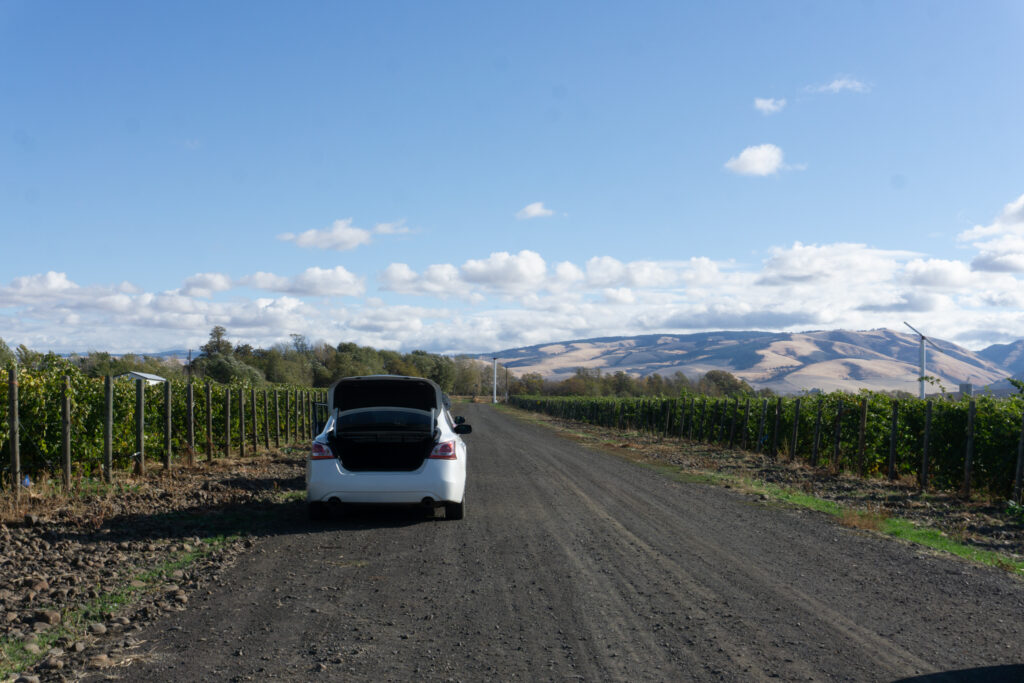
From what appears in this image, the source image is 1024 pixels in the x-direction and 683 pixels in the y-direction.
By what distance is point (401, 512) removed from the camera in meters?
11.4

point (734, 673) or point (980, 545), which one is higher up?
point (734, 673)

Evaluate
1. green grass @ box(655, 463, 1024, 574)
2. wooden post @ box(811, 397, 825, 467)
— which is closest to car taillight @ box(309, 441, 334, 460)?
green grass @ box(655, 463, 1024, 574)

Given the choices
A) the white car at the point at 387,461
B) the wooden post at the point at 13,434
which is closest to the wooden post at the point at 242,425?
the wooden post at the point at 13,434

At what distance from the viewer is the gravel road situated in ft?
16.0

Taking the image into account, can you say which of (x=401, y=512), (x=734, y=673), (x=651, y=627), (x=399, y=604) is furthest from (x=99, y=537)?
(x=734, y=673)

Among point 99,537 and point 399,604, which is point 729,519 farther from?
point 99,537

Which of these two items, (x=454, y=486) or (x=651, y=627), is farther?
(x=454, y=486)

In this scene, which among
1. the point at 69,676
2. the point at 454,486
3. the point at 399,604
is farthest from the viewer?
the point at 454,486

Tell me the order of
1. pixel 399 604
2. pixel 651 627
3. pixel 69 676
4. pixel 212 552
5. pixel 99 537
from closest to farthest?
pixel 69 676 < pixel 651 627 < pixel 399 604 < pixel 212 552 < pixel 99 537

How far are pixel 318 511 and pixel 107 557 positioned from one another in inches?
110

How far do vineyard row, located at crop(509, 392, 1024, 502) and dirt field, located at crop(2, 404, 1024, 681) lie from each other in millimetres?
5974

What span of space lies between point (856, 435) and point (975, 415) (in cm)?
527

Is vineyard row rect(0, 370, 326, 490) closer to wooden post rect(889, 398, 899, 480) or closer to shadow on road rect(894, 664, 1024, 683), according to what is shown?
shadow on road rect(894, 664, 1024, 683)

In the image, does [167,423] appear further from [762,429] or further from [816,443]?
[762,429]
